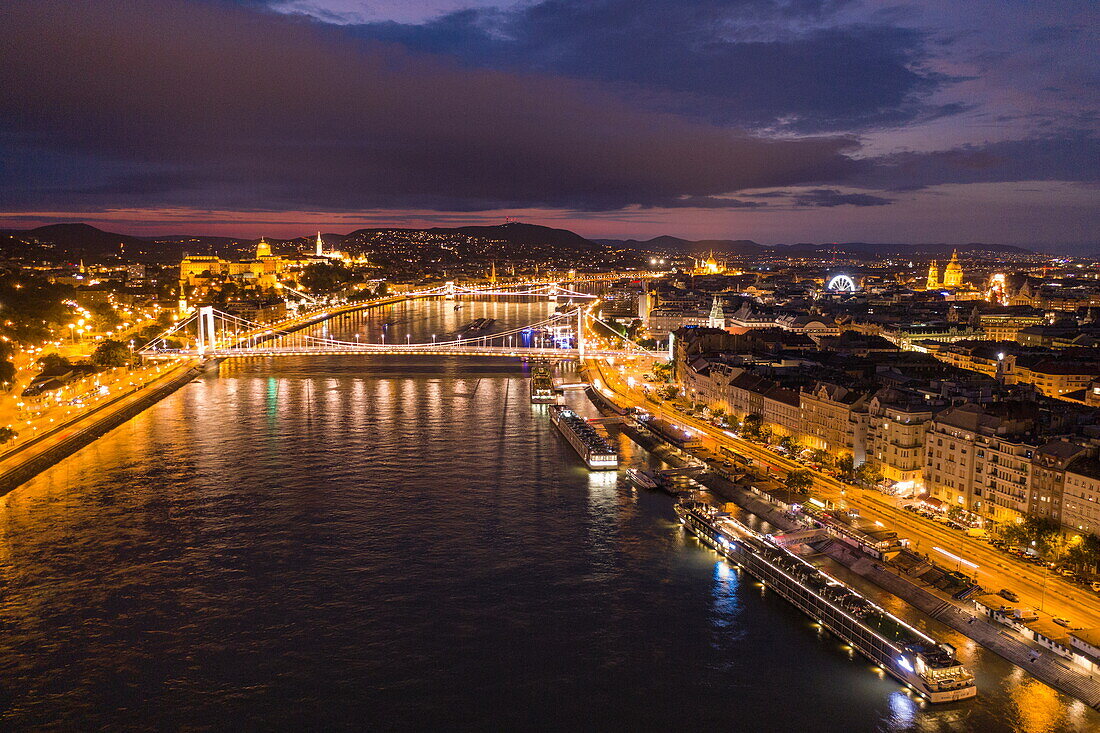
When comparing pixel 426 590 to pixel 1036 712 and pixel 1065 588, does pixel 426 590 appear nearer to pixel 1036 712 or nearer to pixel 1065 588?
pixel 1036 712

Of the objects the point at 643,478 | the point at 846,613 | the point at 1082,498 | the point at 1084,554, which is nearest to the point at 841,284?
the point at 643,478

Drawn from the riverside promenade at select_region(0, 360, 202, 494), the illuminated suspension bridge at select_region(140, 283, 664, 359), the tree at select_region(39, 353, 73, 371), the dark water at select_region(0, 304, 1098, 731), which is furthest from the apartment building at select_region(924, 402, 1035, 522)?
the tree at select_region(39, 353, 73, 371)

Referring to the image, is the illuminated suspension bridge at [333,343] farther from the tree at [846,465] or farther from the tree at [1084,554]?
the tree at [1084,554]

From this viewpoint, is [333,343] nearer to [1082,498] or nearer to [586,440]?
[586,440]

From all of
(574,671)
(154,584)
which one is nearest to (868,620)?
(574,671)

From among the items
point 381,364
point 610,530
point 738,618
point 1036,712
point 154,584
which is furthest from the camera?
point 381,364

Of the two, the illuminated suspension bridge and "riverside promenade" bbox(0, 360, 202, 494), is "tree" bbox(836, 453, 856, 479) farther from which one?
"riverside promenade" bbox(0, 360, 202, 494)
